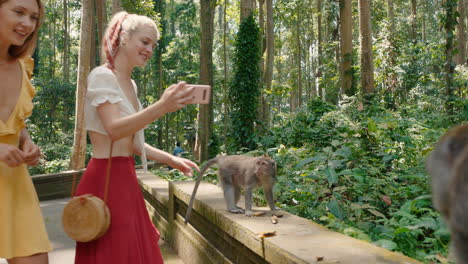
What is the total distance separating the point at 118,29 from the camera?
2.16 metres

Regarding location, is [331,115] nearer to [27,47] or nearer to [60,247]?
[60,247]

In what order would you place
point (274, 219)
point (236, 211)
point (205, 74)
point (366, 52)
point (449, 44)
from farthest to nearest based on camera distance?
point (205, 74) → point (366, 52) → point (449, 44) → point (236, 211) → point (274, 219)

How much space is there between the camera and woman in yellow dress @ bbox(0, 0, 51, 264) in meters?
1.85

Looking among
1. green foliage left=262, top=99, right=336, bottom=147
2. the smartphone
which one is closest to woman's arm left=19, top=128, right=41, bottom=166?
the smartphone

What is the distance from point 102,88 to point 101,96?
5cm

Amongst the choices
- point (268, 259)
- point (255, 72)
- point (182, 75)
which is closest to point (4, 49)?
point (268, 259)

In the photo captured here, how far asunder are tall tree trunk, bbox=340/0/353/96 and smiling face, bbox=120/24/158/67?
11.8 m

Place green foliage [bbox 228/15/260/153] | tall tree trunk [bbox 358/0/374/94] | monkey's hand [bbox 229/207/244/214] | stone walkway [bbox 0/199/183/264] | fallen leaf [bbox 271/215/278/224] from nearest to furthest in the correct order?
A: fallen leaf [bbox 271/215/278/224] < monkey's hand [bbox 229/207/244/214] < stone walkway [bbox 0/199/183/264] < tall tree trunk [bbox 358/0/374/94] < green foliage [bbox 228/15/260/153]

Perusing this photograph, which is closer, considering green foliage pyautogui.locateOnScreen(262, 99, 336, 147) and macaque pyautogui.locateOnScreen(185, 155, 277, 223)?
macaque pyautogui.locateOnScreen(185, 155, 277, 223)

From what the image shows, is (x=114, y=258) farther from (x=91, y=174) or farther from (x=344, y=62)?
(x=344, y=62)

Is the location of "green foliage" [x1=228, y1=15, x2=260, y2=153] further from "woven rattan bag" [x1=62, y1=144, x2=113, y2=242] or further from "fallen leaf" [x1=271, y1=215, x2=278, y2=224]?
"woven rattan bag" [x1=62, y1=144, x2=113, y2=242]

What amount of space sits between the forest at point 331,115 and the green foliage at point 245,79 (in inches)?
1.2

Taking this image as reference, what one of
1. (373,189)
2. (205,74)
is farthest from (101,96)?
(205,74)

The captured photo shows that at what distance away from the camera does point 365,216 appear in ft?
13.2
